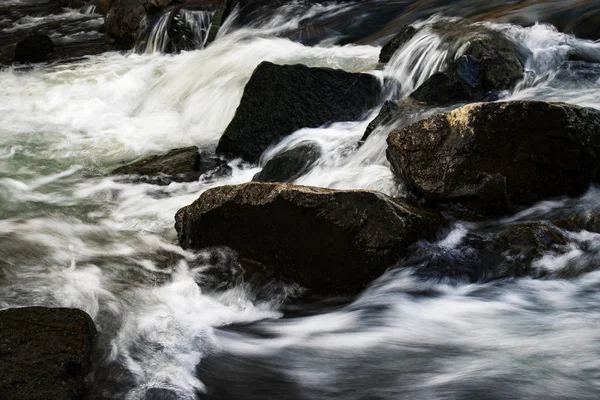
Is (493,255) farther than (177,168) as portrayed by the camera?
No

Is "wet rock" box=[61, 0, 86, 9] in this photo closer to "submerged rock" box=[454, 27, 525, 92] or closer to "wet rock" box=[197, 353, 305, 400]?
"submerged rock" box=[454, 27, 525, 92]

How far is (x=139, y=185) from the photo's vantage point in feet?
22.7

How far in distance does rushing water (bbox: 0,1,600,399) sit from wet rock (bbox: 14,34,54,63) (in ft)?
12.9

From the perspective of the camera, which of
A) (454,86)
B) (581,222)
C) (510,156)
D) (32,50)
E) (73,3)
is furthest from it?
(73,3)

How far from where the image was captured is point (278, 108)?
7184 millimetres

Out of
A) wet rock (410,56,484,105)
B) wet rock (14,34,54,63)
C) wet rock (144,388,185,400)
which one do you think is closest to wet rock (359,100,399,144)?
wet rock (410,56,484,105)

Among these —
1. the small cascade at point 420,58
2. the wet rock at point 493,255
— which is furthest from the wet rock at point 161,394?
the small cascade at point 420,58

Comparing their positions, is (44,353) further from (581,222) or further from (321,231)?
(581,222)

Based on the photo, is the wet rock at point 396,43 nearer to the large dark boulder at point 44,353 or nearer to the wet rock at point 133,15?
the wet rock at point 133,15

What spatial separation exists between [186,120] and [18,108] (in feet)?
8.50

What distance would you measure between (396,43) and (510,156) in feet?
12.4

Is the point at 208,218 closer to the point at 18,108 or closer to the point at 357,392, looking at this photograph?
the point at 357,392

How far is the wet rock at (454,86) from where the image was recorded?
6730 mm

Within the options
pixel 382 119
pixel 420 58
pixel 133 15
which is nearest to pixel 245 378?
pixel 382 119
